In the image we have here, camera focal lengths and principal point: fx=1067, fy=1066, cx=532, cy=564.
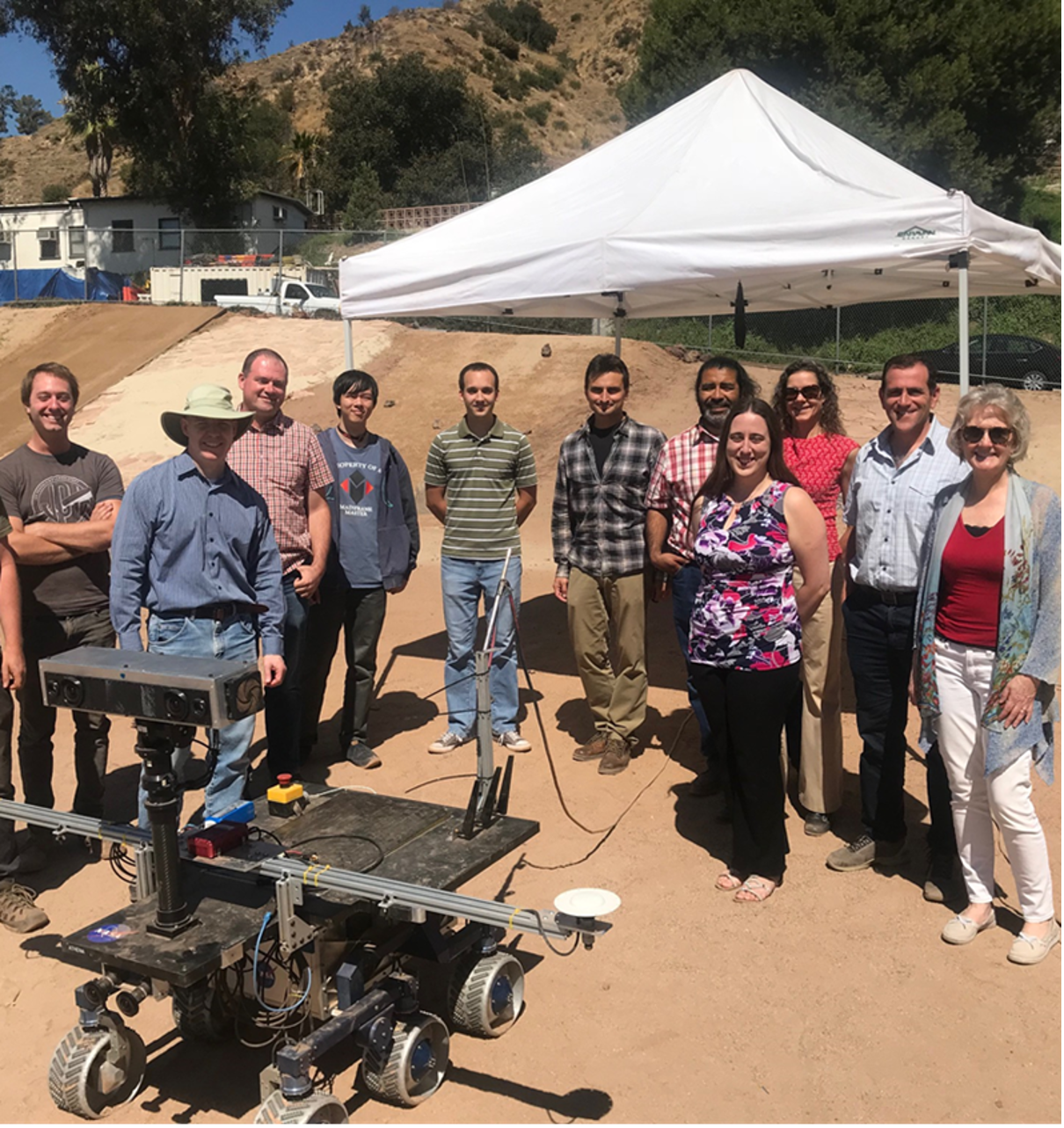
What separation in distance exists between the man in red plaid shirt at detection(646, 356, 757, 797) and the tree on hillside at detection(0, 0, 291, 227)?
3736 cm

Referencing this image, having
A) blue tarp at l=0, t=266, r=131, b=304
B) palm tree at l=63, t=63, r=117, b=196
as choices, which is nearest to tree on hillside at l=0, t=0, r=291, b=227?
palm tree at l=63, t=63, r=117, b=196

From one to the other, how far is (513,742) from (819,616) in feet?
6.37

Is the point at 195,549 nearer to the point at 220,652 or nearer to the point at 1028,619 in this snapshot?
the point at 220,652

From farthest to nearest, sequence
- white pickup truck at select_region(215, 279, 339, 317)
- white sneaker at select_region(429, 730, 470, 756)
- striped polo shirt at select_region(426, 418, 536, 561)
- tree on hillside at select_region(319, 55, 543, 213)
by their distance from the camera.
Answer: tree on hillside at select_region(319, 55, 543, 213) < white pickup truck at select_region(215, 279, 339, 317) < white sneaker at select_region(429, 730, 470, 756) < striped polo shirt at select_region(426, 418, 536, 561)

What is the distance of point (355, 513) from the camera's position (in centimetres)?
546

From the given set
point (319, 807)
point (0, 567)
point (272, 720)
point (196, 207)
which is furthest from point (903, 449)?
point (196, 207)

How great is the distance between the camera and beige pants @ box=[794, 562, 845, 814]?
172 inches

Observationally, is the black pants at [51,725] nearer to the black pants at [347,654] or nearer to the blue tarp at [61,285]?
the black pants at [347,654]

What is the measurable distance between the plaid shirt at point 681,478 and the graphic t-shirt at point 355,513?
1.46m

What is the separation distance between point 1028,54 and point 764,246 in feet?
76.8

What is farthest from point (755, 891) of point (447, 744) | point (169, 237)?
point (169, 237)

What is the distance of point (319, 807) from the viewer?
3.78 m

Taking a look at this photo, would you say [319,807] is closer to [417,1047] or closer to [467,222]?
[417,1047]

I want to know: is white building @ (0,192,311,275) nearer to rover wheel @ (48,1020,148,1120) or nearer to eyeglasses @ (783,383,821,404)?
eyeglasses @ (783,383,821,404)
